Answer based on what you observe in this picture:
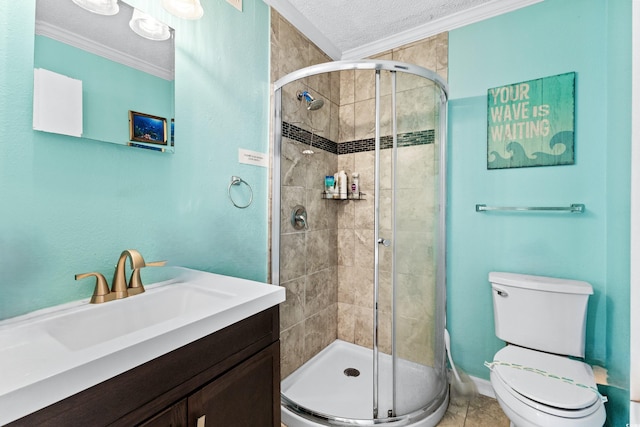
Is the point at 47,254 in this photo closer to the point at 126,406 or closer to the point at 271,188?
the point at 126,406

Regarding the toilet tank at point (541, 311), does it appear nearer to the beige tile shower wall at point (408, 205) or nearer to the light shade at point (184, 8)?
the beige tile shower wall at point (408, 205)

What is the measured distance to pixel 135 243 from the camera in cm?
115

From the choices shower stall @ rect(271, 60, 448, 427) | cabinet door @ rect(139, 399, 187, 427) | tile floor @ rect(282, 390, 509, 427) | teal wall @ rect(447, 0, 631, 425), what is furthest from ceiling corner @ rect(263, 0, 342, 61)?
tile floor @ rect(282, 390, 509, 427)

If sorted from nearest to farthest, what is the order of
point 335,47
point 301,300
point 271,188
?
point 271,188 < point 301,300 < point 335,47

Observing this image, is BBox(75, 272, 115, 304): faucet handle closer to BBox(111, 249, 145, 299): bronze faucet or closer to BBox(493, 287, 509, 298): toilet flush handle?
BBox(111, 249, 145, 299): bronze faucet

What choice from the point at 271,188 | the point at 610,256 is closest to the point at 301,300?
the point at 271,188

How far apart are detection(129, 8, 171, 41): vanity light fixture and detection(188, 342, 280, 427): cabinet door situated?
131cm

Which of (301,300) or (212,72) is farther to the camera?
(301,300)

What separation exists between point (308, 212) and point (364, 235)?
0.44m

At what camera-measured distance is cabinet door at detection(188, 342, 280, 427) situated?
82 cm

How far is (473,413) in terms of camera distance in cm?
169

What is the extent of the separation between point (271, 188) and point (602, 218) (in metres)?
1.82

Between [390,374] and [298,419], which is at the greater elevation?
[390,374]

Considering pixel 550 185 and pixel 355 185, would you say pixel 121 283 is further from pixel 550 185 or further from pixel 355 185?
pixel 550 185
